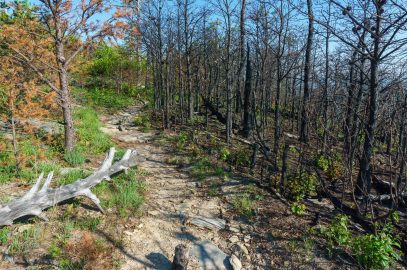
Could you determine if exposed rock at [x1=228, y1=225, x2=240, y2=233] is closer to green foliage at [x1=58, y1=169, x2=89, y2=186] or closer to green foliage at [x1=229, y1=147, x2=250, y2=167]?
green foliage at [x1=58, y1=169, x2=89, y2=186]

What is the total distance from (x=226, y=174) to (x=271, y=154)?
3186 millimetres

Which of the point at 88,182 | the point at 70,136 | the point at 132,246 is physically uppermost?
the point at 70,136

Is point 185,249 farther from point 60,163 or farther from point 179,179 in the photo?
point 60,163

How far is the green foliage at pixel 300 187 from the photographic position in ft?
22.1

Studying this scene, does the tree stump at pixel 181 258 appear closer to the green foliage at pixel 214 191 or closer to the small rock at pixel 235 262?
the small rock at pixel 235 262

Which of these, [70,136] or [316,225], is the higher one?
[70,136]

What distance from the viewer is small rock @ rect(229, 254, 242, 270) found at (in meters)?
4.37

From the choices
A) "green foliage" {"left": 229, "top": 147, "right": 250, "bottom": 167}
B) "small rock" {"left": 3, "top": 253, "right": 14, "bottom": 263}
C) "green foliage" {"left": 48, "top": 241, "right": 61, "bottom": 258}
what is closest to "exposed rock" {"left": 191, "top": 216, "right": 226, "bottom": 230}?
"green foliage" {"left": 48, "top": 241, "right": 61, "bottom": 258}

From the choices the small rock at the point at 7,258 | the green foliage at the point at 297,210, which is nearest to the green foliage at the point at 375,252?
the green foliage at the point at 297,210

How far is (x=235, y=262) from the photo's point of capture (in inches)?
175

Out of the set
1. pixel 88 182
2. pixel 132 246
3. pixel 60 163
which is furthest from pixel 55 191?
pixel 60 163

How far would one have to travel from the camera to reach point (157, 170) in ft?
27.3

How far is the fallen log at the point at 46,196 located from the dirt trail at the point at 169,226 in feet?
3.27

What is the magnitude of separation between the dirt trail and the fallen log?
3.27ft
